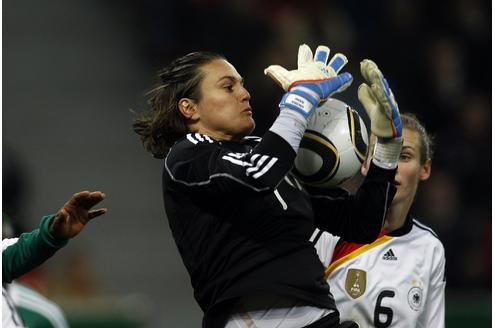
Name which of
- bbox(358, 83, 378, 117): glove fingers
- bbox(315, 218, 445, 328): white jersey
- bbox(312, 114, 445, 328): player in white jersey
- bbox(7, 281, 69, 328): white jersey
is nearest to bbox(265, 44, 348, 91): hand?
bbox(358, 83, 378, 117): glove fingers

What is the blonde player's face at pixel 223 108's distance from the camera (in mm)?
3766

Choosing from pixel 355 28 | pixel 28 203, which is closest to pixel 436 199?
pixel 355 28

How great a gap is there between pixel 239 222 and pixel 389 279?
1145mm

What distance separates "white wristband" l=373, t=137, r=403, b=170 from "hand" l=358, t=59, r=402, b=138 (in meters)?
0.04

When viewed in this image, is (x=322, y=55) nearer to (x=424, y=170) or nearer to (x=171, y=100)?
(x=171, y=100)

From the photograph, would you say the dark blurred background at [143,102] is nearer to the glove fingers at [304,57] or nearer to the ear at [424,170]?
the ear at [424,170]

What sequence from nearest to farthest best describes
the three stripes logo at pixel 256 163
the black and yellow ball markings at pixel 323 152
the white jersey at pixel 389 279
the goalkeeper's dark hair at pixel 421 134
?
the three stripes logo at pixel 256 163 → the black and yellow ball markings at pixel 323 152 → the white jersey at pixel 389 279 → the goalkeeper's dark hair at pixel 421 134

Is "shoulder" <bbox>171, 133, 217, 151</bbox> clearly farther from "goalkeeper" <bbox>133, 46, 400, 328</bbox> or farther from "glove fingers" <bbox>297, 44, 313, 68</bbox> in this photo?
"glove fingers" <bbox>297, 44, 313, 68</bbox>

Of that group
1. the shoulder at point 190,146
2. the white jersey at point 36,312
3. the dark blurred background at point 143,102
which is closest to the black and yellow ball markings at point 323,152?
the shoulder at point 190,146

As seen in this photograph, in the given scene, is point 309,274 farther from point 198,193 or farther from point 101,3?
point 101,3

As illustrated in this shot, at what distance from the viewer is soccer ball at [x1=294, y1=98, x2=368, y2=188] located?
3729mm

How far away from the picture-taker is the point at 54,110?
424 inches

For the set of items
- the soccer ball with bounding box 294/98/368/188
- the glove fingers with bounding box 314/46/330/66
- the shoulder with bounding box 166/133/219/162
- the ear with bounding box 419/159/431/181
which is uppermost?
the glove fingers with bounding box 314/46/330/66

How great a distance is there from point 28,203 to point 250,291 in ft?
20.8
